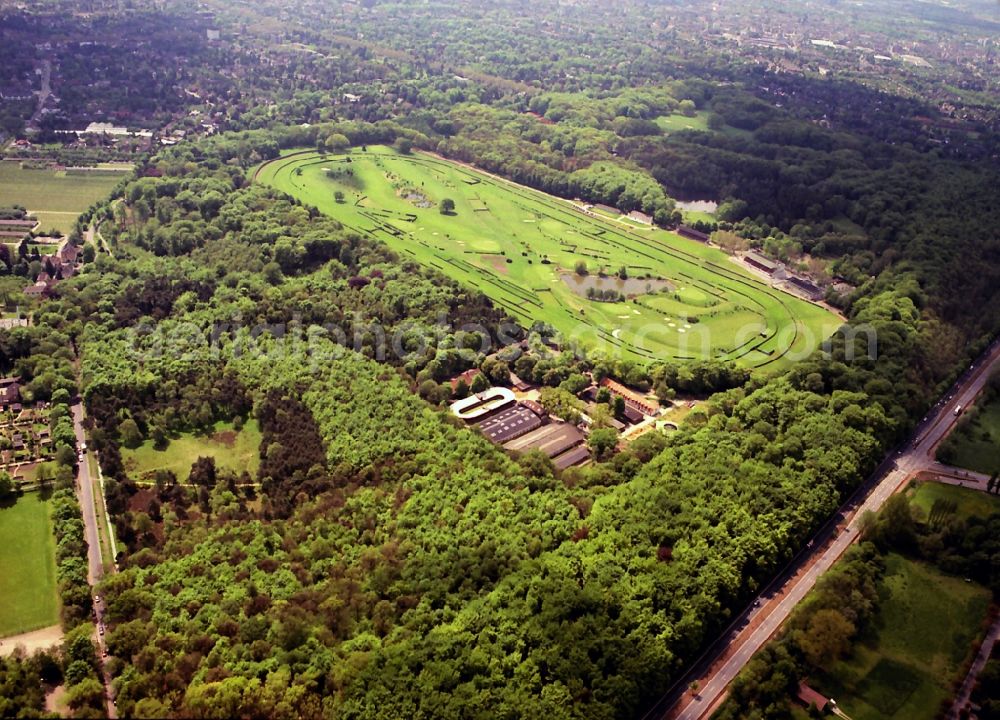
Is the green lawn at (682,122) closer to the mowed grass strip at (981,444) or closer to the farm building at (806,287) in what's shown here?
the farm building at (806,287)

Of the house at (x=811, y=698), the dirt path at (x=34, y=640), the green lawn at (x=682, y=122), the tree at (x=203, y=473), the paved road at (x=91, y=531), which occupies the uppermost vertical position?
the green lawn at (x=682, y=122)

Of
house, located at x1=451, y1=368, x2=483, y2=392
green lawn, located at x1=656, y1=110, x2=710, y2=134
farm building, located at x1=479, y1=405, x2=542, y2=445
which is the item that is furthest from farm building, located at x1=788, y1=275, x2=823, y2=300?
green lawn, located at x1=656, y1=110, x2=710, y2=134

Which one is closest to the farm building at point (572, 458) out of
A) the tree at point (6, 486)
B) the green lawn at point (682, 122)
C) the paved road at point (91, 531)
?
the paved road at point (91, 531)

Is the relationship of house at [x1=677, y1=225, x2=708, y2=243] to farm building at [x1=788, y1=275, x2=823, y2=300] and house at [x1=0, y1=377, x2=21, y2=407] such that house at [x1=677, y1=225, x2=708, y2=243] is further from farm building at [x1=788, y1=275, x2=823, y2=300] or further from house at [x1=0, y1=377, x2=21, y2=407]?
house at [x1=0, y1=377, x2=21, y2=407]

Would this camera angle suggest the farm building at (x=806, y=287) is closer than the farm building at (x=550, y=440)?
No

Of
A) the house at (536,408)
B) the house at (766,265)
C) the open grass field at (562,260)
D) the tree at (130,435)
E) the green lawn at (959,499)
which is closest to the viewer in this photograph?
the green lawn at (959,499)

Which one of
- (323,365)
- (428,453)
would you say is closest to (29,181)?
(323,365)
